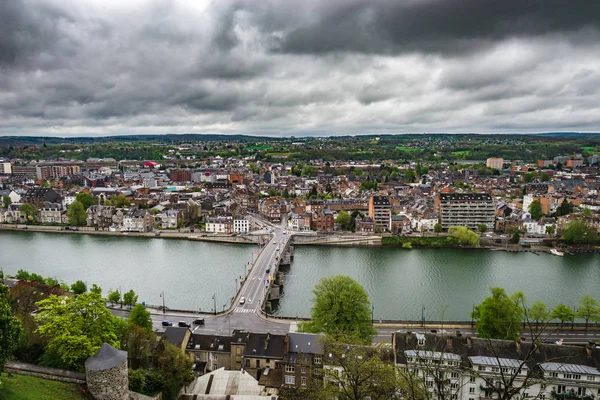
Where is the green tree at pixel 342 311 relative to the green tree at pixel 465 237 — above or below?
above

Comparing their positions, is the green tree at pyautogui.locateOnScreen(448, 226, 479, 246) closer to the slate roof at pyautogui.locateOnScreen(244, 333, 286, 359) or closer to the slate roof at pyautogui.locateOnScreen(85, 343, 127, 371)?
the slate roof at pyautogui.locateOnScreen(244, 333, 286, 359)

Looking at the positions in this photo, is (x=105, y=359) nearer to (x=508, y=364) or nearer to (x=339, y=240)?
(x=508, y=364)

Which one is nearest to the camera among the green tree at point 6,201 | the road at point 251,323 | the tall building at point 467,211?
the road at point 251,323

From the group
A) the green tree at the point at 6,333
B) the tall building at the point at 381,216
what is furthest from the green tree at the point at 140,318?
the tall building at the point at 381,216

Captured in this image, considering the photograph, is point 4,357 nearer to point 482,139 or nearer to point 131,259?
point 131,259

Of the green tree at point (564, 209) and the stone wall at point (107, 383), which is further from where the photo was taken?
the green tree at point (564, 209)

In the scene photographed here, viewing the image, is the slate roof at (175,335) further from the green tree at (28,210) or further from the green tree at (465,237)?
the green tree at (28,210)

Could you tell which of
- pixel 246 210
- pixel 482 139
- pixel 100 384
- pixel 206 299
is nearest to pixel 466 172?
pixel 246 210

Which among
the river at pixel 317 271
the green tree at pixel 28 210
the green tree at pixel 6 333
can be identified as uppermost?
the green tree at pixel 6 333
